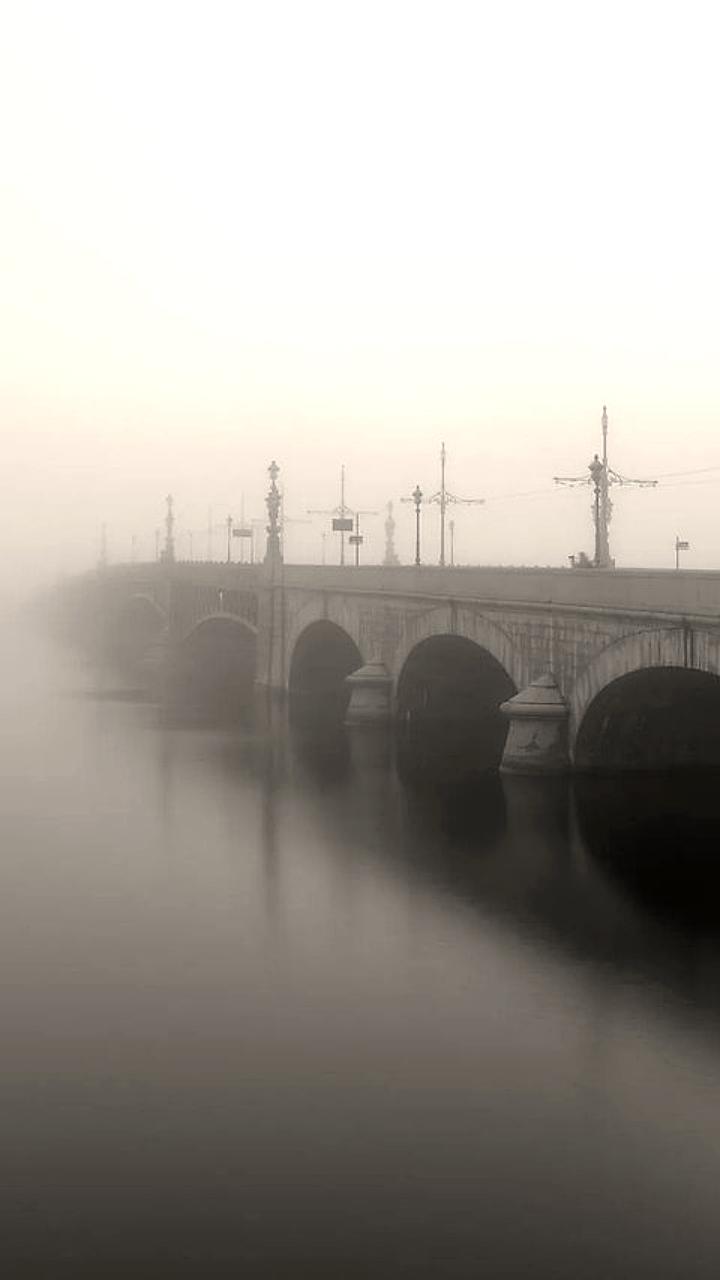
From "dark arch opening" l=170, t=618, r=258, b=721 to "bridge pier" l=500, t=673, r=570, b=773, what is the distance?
36141 millimetres

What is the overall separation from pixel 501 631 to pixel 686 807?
756 centimetres

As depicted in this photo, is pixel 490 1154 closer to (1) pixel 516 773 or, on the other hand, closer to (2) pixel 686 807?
(2) pixel 686 807

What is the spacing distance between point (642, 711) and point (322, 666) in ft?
99.5

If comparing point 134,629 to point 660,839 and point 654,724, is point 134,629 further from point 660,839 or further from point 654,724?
point 660,839

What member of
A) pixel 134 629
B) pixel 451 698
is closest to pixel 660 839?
pixel 451 698

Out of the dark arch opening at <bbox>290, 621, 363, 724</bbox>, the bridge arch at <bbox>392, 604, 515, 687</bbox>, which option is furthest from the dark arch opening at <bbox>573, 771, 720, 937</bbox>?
the dark arch opening at <bbox>290, 621, 363, 724</bbox>

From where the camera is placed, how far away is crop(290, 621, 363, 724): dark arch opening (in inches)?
2518

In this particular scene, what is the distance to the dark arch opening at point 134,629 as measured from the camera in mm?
110875

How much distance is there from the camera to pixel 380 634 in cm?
5112

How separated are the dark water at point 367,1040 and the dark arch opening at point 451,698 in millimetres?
13115

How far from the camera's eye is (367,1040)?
60.1 ft

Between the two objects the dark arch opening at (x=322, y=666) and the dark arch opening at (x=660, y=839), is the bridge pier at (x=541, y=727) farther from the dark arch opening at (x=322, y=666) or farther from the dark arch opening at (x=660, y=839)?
the dark arch opening at (x=322, y=666)

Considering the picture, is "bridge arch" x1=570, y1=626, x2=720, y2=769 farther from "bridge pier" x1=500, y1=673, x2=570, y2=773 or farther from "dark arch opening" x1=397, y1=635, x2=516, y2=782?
"dark arch opening" x1=397, y1=635, x2=516, y2=782

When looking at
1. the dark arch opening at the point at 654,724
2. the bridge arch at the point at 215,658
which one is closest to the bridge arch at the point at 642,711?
the dark arch opening at the point at 654,724
